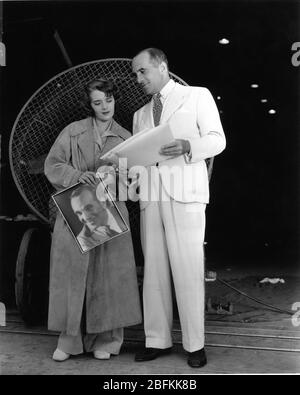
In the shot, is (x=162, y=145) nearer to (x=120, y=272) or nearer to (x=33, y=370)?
(x=120, y=272)

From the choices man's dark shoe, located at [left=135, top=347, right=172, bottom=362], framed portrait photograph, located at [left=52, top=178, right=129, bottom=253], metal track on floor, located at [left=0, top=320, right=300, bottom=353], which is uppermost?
framed portrait photograph, located at [left=52, top=178, right=129, bottom=253]

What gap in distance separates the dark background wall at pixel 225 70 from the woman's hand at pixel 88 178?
148 centimetres

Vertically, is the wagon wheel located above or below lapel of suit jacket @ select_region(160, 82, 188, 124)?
below

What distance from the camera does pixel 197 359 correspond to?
309 cm

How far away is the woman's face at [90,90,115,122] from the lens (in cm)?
316

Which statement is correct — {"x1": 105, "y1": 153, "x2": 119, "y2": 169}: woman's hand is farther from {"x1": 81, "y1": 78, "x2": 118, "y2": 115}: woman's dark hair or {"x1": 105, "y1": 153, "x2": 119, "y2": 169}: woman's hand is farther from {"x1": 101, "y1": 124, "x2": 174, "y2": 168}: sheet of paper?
{"x1": 81, "y1": 78, "x2": 118, "y2": 115}: woman's dark hair

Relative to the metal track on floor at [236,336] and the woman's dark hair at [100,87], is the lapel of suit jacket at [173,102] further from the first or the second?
the metal track on floor at [236,336]

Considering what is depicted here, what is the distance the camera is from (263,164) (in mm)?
9969

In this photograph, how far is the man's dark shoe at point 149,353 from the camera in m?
3.19

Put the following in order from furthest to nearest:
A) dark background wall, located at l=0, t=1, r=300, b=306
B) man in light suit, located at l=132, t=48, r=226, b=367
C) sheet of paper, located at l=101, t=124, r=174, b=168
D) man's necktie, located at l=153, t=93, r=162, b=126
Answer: dark background wall, located at l=0, t=1, r=300, b=306
man's necktie, located at l=153, t=93, r=162, b=126
man in light suit, located at l=132, t=48, r=226, b=367
sheet of paper, located at l=101, t=124, r=174, b=168

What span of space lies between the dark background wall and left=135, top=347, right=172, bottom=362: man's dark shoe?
7.28 ft

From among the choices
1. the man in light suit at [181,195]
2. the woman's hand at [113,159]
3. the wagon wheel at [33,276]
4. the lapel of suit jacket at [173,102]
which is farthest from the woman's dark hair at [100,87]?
the wagon wheel at [33,276]

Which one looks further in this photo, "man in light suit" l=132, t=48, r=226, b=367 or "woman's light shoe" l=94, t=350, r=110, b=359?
"woman's light shoe" l=94, t=350, r=110, b=359

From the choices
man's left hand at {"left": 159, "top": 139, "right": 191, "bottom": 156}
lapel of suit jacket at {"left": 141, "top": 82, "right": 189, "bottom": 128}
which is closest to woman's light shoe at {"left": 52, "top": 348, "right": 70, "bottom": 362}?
man's left hand at {"left": 159, "top": 139, "right": 191, "bottom": 156}
